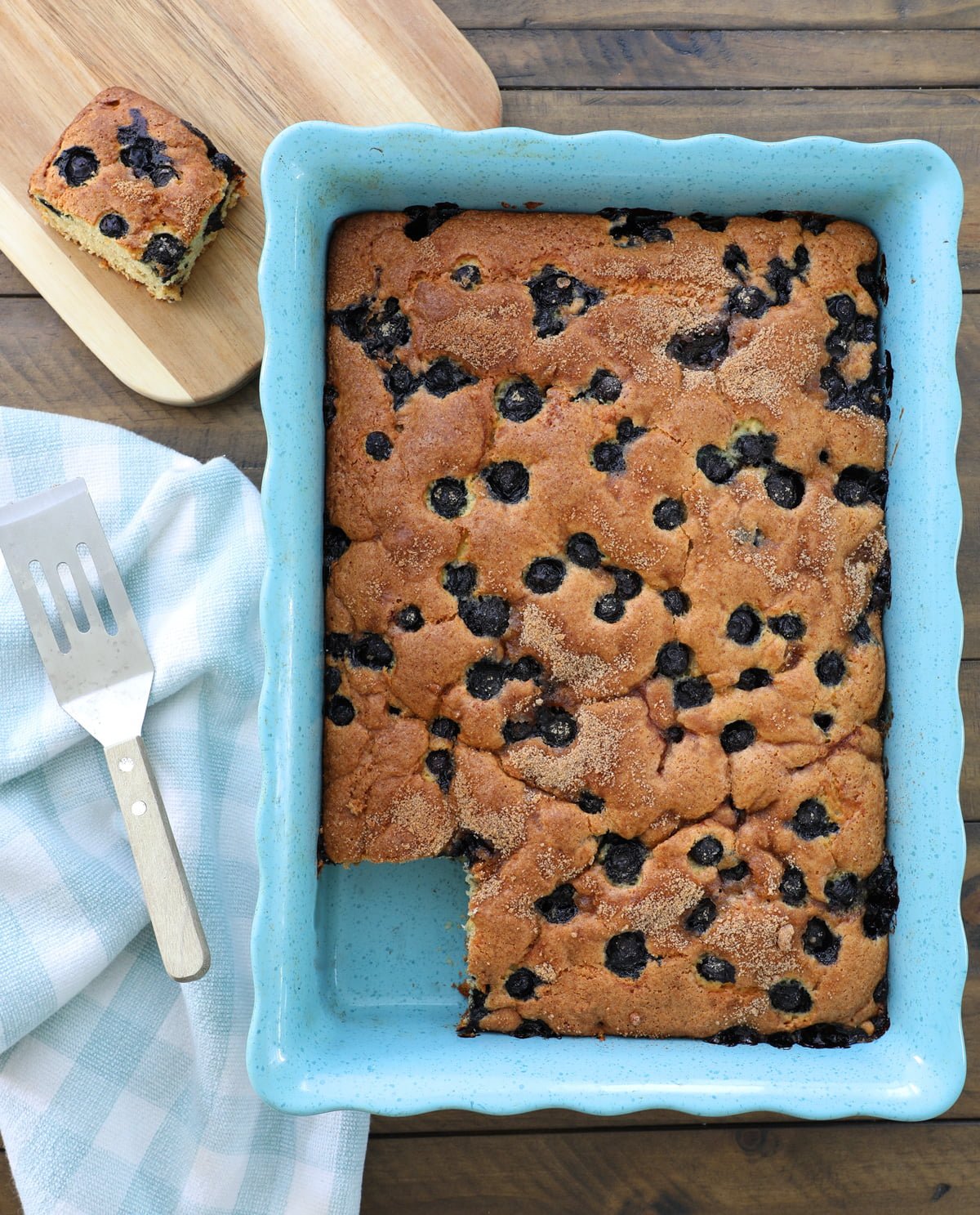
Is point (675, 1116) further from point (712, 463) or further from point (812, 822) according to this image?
point (712, 463)

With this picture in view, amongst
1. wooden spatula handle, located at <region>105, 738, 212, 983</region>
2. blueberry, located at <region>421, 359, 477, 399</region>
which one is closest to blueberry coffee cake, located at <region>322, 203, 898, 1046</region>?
blueberry, located at <region>421, 359, 477, 399</region>

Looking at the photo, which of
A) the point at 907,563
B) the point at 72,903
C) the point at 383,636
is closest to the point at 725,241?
the point at 907,563

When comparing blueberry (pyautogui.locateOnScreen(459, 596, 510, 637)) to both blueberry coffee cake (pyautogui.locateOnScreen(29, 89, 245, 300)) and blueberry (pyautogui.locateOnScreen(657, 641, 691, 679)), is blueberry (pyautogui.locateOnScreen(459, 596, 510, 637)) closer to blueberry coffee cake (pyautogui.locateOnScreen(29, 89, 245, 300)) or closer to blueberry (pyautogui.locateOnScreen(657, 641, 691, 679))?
blueberry (pyautogui.locateOnScreen(657, 641, 691, 679))

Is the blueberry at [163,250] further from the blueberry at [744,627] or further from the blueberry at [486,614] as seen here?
the blueberry at [744,627]

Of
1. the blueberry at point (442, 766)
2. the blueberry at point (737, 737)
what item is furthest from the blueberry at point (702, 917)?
the blueberry at point (442, 766)

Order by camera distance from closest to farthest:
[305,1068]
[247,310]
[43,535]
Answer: [305,1068] → [43,535] → [247,310]

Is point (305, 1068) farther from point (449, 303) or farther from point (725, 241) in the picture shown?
point (725, 241)
